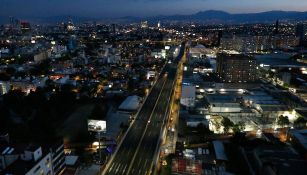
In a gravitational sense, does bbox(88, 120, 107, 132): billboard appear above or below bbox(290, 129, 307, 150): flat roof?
above

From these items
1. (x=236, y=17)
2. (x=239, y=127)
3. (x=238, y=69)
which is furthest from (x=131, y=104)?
(x=236, y=17)

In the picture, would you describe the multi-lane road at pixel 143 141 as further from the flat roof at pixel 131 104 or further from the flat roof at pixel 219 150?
the flat roof at pixel 219 150

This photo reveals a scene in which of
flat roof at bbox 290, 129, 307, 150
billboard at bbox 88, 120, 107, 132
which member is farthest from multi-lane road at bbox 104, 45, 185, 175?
flat roof at bbox 290, 129, 307, 150

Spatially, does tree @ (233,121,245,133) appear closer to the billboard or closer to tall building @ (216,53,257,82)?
the billboard

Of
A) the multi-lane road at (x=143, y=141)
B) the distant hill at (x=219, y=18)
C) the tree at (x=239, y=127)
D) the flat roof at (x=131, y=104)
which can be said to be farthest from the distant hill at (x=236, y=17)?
the tree at (x=239, y=127)

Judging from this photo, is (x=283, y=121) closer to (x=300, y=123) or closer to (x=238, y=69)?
(x=300, y=123)

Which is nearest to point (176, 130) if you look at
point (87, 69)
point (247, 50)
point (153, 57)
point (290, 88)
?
point (290, 88)

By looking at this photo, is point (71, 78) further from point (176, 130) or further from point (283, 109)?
point (283, 109)
